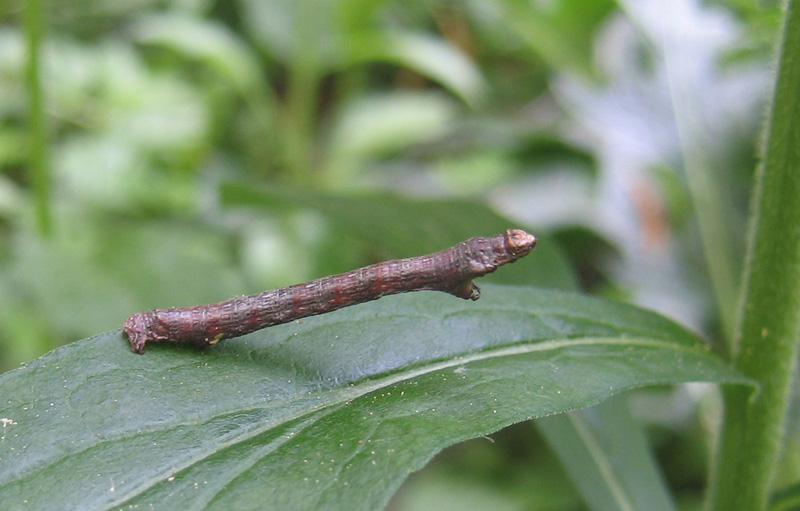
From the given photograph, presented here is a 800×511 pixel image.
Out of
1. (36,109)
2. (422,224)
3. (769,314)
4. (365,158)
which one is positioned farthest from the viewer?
(365,158)

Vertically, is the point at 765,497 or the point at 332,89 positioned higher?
the point at 332,89

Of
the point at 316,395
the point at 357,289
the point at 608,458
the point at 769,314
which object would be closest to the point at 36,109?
the point at 357,289

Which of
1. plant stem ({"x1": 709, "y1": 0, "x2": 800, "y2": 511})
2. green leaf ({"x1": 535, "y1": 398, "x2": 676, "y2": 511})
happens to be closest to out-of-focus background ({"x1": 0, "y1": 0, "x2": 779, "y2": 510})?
green leaf ({"x1": 535, "y1": 398, "x2": 676, "y2": 511})

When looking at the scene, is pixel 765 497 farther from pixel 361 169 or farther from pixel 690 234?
pixel 361 169

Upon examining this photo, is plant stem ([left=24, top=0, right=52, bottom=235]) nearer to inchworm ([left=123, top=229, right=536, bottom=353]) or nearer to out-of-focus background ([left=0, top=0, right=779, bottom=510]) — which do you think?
out-of-focus background ([left=0, top=0, right=779, bottom=510])

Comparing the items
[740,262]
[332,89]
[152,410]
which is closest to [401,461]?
[152,410]

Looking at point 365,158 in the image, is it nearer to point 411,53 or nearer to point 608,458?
point 411,53
